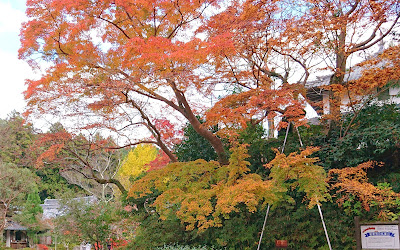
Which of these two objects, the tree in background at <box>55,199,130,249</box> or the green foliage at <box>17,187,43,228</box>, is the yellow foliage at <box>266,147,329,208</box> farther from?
the green foliage at <box>17,187,43,228</box>

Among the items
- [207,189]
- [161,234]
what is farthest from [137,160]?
[207,189]

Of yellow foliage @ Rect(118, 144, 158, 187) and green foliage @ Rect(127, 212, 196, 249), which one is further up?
yellow foliage @ Rect(118, 144, 158, 187)

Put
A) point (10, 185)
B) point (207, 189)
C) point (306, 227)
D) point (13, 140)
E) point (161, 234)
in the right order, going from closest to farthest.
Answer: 1. point (207, 189)
2. point (306, 227)
3. point (161, 234)
4. point (10, 185)
5. point (13, 140)

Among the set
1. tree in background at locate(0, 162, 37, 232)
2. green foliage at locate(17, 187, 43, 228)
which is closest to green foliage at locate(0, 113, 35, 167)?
green foliage at locate(17, 187, 43, 228)

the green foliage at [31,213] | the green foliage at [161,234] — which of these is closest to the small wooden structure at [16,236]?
the green foliage at [31,213]

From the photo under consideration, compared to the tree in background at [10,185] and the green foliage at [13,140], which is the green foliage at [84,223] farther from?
the green foliage at [13,140]

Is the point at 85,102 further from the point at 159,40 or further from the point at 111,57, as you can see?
the point at 159,40

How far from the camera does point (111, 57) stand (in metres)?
7.61

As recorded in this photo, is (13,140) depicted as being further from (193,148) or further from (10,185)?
(193,148)

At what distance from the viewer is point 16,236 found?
26.1 metres

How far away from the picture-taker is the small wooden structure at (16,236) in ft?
79.6

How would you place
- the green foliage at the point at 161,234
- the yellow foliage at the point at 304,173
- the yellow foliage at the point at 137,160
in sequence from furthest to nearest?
the yellow foliage at the point at 137,160, the green foliage at the point at 161,234, the yellow foliage at the point at 304,173

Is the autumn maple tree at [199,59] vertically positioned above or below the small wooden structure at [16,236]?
above

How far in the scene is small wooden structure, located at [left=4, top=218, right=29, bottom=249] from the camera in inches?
955
